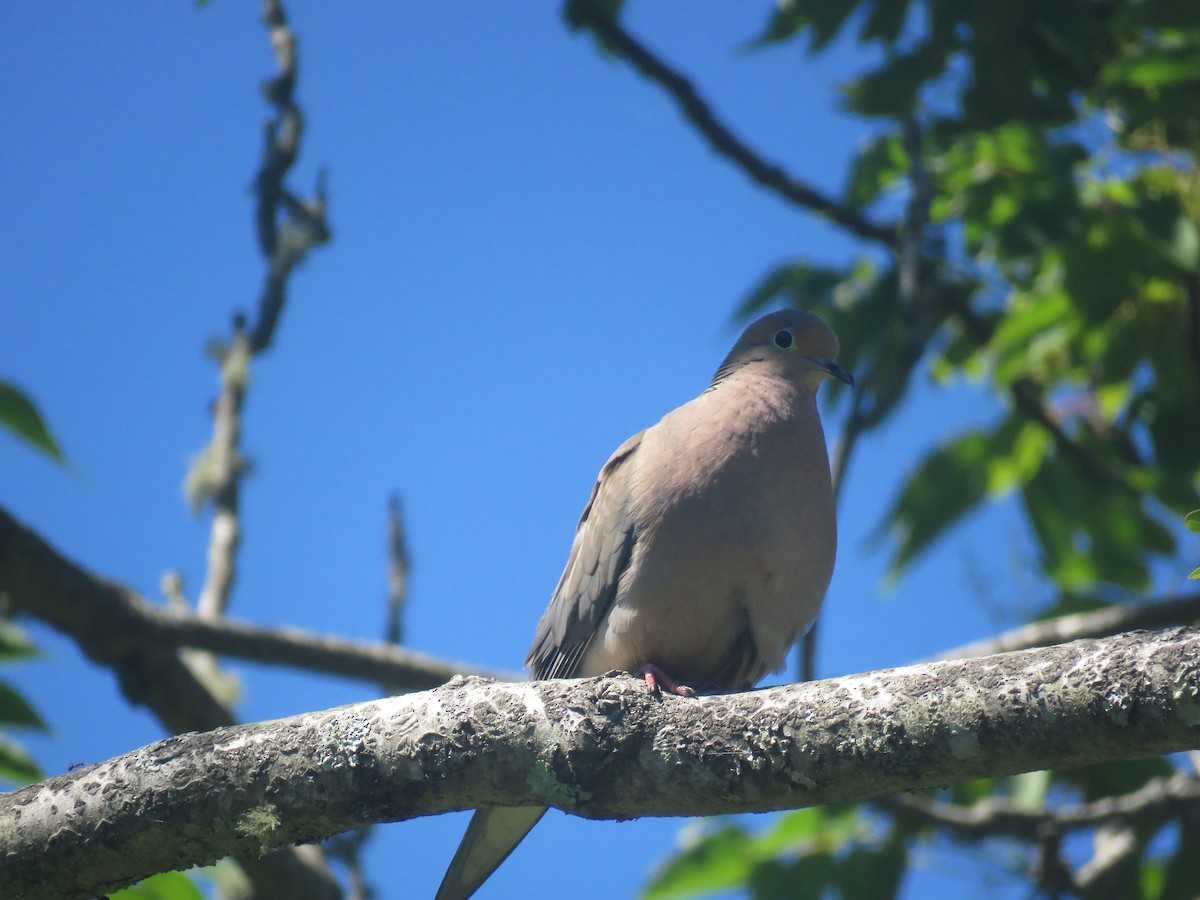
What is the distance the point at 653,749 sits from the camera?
7.73 ft

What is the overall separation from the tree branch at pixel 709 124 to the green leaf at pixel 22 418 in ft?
9.71

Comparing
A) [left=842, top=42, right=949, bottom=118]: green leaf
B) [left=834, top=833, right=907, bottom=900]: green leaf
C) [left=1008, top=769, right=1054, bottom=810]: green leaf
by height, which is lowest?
[left=834, top=833, right=907, bottom=900]: green leaf

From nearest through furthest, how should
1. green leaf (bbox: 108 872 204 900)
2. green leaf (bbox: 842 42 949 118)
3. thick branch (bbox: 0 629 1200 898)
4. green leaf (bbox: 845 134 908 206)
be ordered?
thick branch (bbox: 0 629 1200 898)
green leaf (bbox: 108 872 204 900)
green leaf (bbox: 842 42 949 118)
green leaf (bbox: 845 134 908 206)

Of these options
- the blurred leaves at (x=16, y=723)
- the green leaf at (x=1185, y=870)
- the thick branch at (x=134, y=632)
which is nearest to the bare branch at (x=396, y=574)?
the thick branch at (x=134, y=632)

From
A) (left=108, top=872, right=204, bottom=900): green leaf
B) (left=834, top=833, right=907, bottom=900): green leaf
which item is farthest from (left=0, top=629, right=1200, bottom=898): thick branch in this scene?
(left=834, top=833, right=907, bottom=900): green leaf

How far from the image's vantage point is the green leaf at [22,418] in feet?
10.3

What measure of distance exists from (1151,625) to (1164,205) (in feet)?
4.87

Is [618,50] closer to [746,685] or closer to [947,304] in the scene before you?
[947,304]

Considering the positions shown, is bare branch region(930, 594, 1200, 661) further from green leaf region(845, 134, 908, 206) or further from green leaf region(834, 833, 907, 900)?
green leaf region(845, 134, 908, 206)

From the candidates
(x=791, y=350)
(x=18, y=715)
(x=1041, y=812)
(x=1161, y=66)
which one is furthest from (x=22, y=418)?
(x=1041, y=812)

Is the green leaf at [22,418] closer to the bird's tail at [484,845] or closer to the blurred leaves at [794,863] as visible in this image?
the bird's tail at [484,845]

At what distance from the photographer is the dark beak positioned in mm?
4203

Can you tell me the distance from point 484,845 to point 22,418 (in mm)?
1730

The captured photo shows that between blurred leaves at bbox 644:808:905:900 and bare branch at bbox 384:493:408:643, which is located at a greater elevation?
bare branch at bbox 384:493:408:643
